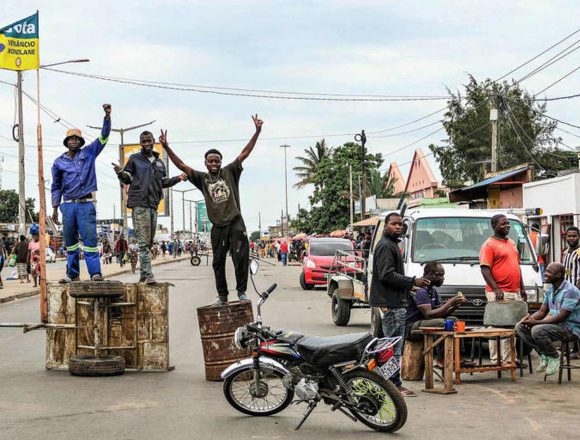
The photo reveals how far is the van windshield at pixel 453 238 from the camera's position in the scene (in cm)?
1346

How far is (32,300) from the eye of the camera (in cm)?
2423

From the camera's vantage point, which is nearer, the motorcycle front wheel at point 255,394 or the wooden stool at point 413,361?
the motorcycle front wheel at point 255,394

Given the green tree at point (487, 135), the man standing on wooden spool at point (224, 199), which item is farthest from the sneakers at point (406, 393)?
the green tree at point (487, 135)

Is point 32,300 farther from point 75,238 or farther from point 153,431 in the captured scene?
point 153,431

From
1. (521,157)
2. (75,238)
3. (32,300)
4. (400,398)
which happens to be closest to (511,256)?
(400,398)

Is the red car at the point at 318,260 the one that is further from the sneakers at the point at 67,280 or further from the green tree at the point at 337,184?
the green tree at the point at 337,184

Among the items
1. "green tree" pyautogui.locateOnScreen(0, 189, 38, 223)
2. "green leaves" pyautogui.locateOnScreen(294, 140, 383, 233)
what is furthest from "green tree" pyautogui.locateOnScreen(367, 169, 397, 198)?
"green tree" pyautogui.locateOnScreen(0, 189, 38, 223)

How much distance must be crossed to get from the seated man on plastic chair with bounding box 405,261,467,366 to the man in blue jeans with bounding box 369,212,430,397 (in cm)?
115

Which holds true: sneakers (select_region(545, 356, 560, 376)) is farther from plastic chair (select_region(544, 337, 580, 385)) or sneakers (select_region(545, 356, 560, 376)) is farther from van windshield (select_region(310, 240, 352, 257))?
van windshield (select_region(310, 240, 352, 257))

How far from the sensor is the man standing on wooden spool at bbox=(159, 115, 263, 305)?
1055 cm

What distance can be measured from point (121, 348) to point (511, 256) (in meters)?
5.09

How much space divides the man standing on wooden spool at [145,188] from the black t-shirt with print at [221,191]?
0.44 metres

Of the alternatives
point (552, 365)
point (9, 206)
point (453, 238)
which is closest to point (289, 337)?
point (552, 365)

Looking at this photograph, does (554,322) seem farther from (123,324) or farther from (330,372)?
(123,324)
